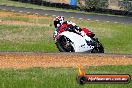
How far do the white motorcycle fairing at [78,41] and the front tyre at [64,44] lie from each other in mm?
197

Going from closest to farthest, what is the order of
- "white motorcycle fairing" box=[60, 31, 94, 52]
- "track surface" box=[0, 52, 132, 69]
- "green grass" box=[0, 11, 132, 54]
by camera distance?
"track surface" box=[0, 52, 132, 69], "white motorcycle fairing" box=[60, 31, 94, 52], "green grass" box=[0, 11, 132, 54]

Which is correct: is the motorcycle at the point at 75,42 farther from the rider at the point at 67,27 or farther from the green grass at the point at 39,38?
the green grass at the point at 39,38

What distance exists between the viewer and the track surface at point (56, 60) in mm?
14236

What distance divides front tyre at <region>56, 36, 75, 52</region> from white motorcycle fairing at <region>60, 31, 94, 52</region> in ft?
0.65

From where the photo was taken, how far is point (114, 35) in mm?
31484

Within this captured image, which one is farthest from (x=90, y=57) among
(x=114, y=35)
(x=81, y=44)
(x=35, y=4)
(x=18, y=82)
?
(x=35, y=4)

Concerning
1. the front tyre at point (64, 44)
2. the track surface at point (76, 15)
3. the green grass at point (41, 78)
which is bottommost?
the track surface at point (76, 15)

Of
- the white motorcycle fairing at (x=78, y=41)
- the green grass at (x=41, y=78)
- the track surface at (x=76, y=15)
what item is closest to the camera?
the green grass at (x=41, y=78)

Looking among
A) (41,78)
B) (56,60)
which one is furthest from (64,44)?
(41,78)

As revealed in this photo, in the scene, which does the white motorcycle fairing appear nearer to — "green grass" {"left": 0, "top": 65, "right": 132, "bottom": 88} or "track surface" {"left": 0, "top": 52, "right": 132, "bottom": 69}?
"track surface" {"left": 0, "top": 52, "right": 132, "bottom": 69}

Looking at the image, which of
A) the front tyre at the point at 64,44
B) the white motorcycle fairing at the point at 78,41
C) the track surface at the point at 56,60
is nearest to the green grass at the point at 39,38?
the front tyre at the point at 64,44

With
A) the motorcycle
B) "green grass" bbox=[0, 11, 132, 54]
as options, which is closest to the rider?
the motorcycle

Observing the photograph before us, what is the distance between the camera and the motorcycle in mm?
19406

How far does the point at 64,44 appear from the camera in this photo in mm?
19766
